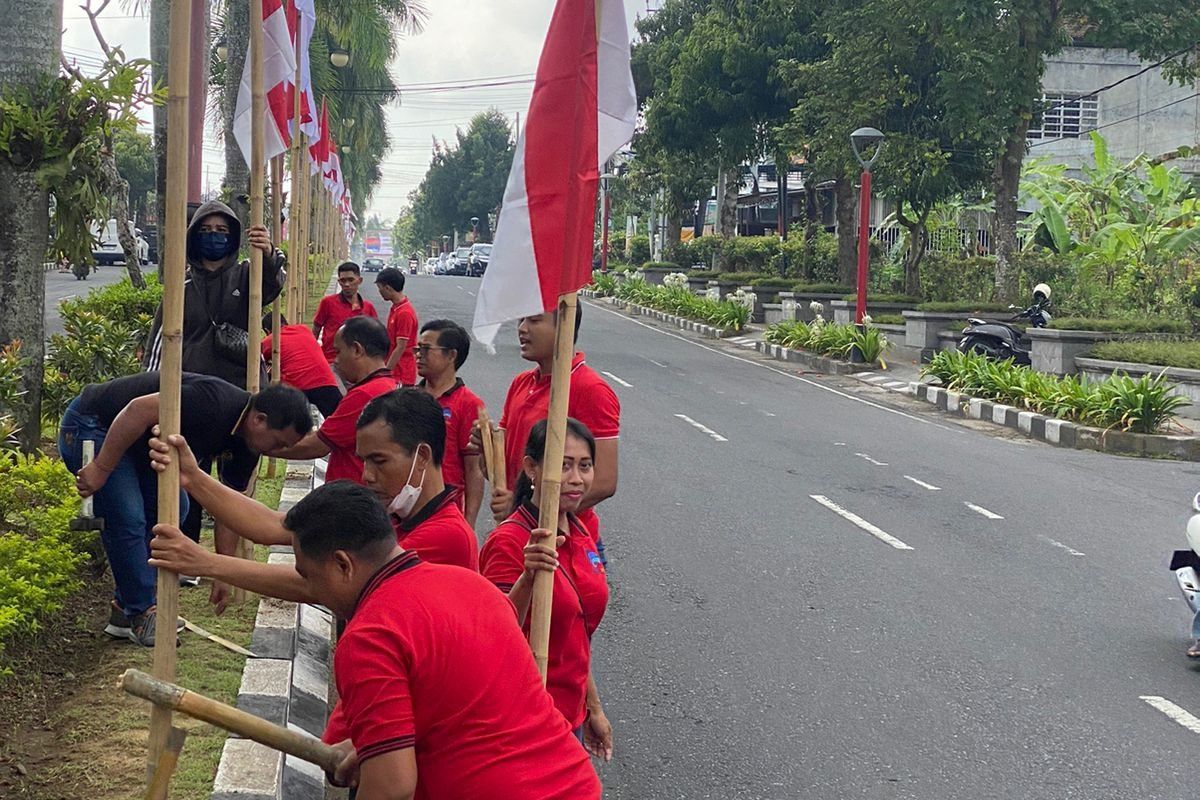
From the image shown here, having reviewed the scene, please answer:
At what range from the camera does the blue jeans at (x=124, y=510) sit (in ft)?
18.5

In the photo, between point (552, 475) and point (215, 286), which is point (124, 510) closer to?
point (215, 286)

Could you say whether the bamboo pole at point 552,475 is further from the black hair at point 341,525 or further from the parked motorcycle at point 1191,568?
the parked motorcycle at point 1191,568

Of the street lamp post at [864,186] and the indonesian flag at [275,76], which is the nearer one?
the indonesian flag at [275,76]

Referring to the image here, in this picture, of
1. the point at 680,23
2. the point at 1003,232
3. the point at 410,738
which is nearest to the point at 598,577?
the point at 410,738

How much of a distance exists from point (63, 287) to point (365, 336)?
29127 millimetres

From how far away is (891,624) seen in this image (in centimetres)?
746

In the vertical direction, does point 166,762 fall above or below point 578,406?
below

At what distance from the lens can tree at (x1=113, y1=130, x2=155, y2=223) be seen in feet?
197

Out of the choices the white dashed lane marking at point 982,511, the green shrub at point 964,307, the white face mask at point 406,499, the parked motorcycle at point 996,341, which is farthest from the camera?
the green shrub at point 964,307

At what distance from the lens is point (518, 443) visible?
526 centimetres

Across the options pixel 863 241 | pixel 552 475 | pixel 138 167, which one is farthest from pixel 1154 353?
pixel 138 167

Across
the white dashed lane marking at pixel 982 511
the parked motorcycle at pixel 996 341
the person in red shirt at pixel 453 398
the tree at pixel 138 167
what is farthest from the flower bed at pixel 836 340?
the tree at pixel 138 167

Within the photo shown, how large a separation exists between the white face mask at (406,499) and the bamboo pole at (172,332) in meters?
0.63

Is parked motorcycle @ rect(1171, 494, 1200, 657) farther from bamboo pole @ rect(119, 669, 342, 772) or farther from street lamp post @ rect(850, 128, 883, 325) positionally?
street lamp post @ rect(850, 128, 883, 325)
